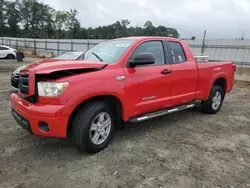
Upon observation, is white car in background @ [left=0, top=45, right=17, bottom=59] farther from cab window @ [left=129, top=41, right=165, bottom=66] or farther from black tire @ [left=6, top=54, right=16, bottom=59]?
cab window @ [left=129, top=41, right=165, bottom=66]

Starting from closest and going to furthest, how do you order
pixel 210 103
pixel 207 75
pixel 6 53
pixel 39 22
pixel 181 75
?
pixel 181 75 → pixel 207 75 → pixel 210 103 → pixel 6 53 → pixel 39 22

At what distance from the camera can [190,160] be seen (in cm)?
328

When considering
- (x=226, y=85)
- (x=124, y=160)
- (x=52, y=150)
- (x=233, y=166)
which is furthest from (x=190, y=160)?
(x=226, y=85)

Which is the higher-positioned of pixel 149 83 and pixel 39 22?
pixel 39 22

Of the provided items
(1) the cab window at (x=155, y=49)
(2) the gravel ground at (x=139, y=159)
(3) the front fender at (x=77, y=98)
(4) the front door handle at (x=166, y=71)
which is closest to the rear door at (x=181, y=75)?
(4) the front door handle at (x=166, y=71)

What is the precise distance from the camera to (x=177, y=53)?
459 centimetres

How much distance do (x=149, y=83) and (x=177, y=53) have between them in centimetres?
121

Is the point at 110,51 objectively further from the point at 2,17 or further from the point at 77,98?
the point at 2,17

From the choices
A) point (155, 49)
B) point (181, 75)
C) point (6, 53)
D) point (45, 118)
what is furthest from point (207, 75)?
point (6, 53)

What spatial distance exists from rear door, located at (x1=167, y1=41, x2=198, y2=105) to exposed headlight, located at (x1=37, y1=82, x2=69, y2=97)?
87.6 inches

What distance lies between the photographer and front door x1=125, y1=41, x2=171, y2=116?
362cm

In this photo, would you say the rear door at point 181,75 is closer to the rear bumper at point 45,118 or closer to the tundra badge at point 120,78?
the tundra badge at point 120,78

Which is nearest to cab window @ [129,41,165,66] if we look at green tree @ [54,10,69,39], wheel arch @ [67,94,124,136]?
wheel arch @ [67,94,124,136]

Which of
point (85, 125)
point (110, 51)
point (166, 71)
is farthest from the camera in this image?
point (166, 71)
